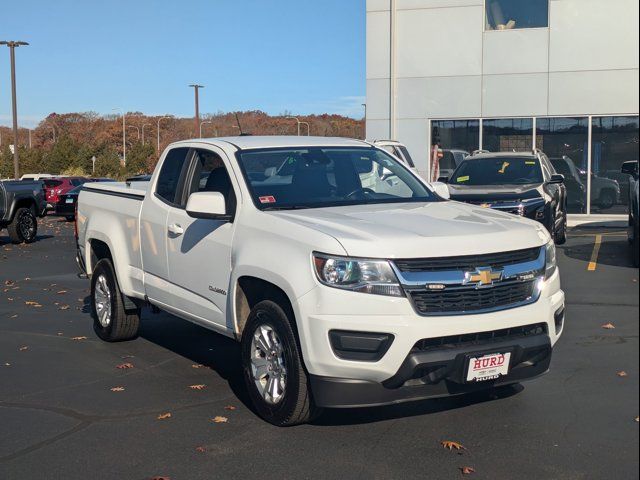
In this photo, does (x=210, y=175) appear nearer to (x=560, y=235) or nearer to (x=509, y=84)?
(x=560, y=235)

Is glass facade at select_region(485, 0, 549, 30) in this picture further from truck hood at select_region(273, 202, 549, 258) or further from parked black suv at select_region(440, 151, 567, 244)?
truck hood at select_region(273, 202, 549, 258)

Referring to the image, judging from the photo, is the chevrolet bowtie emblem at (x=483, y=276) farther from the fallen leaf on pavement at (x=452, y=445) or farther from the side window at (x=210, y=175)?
the side window at (x=210, y=175)

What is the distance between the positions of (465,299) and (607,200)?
1817cm

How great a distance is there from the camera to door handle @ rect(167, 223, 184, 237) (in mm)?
6750

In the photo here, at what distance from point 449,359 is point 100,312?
473 cm

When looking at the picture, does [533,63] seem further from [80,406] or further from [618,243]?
[80,406]

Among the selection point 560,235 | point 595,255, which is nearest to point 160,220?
point 595,255

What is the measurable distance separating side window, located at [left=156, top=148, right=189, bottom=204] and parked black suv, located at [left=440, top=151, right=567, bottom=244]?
6.96 meters

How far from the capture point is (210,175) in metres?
6.95

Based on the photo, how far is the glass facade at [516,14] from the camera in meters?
21.6

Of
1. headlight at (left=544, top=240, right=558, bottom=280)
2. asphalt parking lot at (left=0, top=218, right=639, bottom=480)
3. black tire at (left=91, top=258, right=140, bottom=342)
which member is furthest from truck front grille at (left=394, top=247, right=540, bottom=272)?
black tire at (left=91, top=258, right=140, bottom=342)

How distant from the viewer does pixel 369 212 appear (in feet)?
18.9

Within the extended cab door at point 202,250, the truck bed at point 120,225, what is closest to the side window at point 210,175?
the extended cab door at point 202,250

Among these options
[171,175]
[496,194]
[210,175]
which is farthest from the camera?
[496,194]
